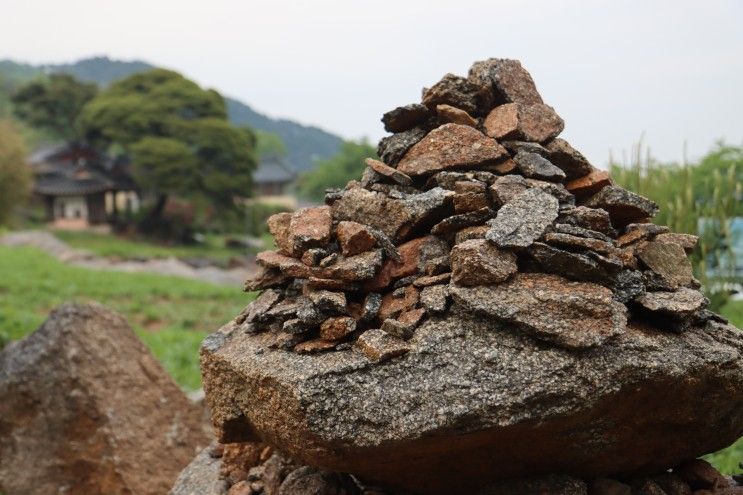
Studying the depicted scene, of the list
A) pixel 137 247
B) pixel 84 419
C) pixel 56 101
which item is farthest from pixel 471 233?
pixel 56 101

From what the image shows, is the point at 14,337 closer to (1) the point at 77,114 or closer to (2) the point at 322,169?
(1) the point at 77,114

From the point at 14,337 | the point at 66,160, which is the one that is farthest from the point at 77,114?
the point at 14,337

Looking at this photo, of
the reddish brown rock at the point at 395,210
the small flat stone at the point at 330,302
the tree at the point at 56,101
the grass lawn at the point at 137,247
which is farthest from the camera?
the tree at the point at 56,101

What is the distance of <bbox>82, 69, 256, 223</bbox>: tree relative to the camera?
35.3 meters

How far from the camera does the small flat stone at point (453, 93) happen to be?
14.1 ft

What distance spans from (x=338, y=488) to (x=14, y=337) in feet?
25.9

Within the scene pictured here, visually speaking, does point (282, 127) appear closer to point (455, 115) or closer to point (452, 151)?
point (455, 115)

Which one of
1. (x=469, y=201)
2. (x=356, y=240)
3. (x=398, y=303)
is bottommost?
(x=398, y=303)

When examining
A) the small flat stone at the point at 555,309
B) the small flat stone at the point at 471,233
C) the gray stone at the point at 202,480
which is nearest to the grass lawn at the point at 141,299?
the gray stone at the point at 202,480

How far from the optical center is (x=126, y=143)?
121 feet

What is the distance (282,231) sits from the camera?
13.9 ft

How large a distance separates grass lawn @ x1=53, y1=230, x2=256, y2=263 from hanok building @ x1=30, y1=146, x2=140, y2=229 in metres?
2.93

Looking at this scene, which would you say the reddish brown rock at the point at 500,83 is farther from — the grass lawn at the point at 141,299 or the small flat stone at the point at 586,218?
the grass lawn at the point at 141,299

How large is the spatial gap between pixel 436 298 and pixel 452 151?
3.14 feet
